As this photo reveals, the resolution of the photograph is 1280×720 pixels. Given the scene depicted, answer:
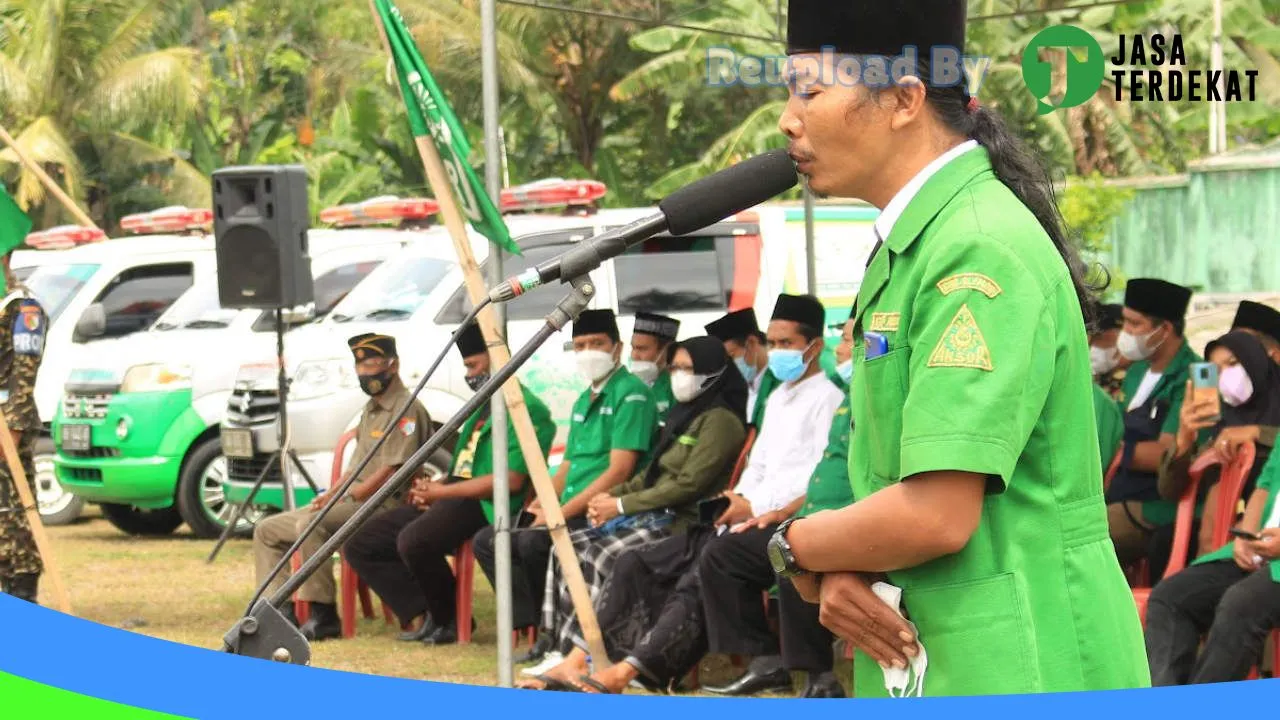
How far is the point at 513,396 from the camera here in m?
6.28

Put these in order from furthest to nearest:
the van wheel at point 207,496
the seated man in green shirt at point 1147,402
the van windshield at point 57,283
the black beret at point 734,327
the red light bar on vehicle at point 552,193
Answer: the van windshield at point 57,283
the van wheel at point 207,496
the red light bar on vehicle at point 552,193
the black beret at point 734,327
the seated man in green shirt at point 1147,402

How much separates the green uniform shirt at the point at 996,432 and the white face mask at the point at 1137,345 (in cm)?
528

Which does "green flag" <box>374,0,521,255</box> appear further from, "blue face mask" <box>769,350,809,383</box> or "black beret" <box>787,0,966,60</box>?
"black beret" <box>787,0,966,60</box>

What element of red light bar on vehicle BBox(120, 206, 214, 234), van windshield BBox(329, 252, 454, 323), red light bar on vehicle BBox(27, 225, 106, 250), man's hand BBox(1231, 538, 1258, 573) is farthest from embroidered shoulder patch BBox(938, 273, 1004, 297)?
red light bar on vehicle BBox(27, 225, 106, 250)

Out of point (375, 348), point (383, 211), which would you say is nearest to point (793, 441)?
point (375, 348)

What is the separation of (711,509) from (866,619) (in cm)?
511

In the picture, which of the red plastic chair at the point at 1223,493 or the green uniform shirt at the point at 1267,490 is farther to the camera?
the red plastic chair at the point at 1223,493

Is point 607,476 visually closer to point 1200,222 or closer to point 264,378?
point 264,378

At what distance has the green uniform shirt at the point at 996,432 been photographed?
81.6 inches

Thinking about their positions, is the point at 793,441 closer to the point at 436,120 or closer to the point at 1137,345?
the point at 1137,345

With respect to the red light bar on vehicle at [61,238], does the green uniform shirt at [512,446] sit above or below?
below

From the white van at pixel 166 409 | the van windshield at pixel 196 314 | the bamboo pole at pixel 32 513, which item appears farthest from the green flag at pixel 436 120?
the van windshield at pixel 196 314

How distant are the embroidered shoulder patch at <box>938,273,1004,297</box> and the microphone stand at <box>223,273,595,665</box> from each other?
511 millimetres

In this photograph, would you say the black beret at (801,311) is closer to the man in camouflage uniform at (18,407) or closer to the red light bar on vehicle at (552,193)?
the man in camouflage uniform at (18,407)
